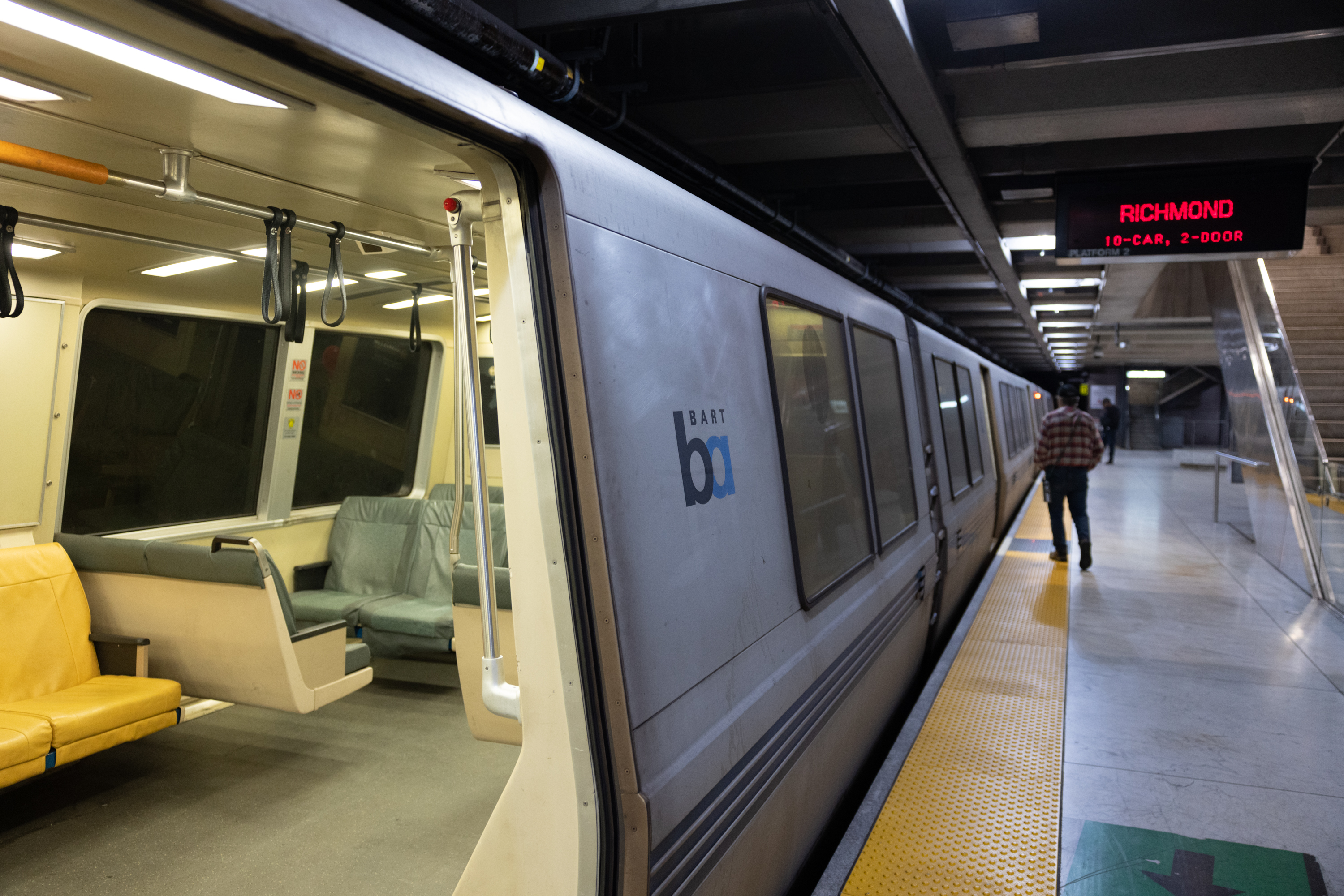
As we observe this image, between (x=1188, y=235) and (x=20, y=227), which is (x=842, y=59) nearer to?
(x=1188, y=235)

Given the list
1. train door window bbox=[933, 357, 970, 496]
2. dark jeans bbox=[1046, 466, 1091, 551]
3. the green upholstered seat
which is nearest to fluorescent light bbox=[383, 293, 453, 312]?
the green upholstered seat

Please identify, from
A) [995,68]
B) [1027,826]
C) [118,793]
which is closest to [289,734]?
[118,793]

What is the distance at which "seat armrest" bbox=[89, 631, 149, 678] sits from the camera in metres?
4.36

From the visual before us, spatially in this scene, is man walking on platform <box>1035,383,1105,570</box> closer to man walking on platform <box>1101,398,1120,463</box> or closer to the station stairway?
the station stairway

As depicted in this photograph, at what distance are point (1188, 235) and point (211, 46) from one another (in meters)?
5.90

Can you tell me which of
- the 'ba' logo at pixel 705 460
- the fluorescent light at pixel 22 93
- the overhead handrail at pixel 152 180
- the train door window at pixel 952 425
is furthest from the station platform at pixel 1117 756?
the fluorescent light at pixel 22 93

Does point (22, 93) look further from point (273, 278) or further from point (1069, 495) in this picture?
point (1069, 495)

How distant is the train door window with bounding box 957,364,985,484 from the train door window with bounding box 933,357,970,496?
0.43 ft

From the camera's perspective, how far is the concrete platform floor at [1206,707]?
11.7ft

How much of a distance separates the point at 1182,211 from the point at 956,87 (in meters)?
2.04

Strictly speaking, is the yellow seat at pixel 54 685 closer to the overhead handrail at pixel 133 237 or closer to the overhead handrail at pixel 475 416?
the overhead handrail at pixel 133 237

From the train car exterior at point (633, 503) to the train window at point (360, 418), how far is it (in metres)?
4.54

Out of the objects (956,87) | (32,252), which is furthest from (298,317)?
(956,87)

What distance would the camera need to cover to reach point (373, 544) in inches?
260
